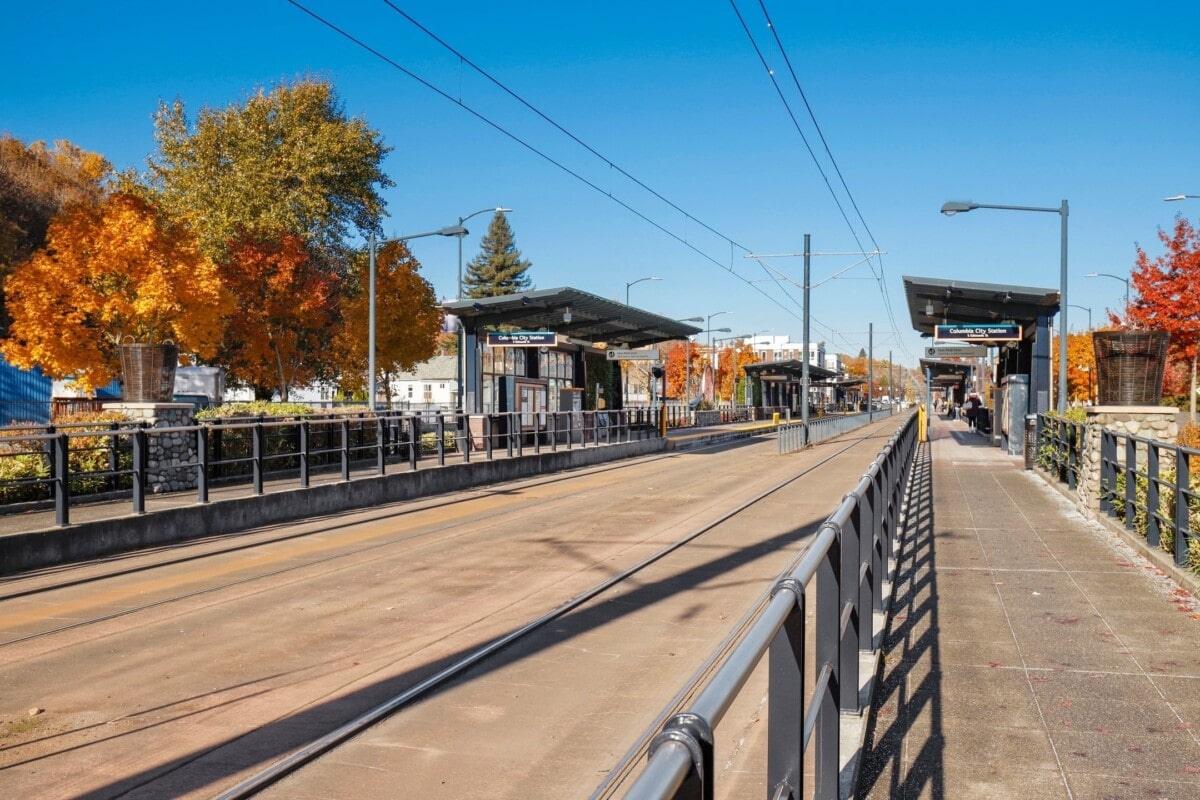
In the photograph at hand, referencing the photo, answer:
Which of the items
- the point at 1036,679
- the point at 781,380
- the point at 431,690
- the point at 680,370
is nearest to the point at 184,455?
the point at 431,690

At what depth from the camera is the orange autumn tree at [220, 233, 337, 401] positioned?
39.7 meters

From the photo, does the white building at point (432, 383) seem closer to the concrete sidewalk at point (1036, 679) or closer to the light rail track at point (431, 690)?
the light rail track at point (431, 690)

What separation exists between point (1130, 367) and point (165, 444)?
16.5 m

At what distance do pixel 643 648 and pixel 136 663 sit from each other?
12.3ft

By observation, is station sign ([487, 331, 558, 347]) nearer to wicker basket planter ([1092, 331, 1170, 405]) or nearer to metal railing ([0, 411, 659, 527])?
metal railing ([0, 411, 659, 527])

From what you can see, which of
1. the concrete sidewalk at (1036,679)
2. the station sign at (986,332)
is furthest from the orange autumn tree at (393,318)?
the concrete sidewalk at (1036,679)

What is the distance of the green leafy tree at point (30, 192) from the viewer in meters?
46.6

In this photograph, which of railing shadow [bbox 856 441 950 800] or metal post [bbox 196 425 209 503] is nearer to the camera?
railing shadow [bbox 856 441 950 800]

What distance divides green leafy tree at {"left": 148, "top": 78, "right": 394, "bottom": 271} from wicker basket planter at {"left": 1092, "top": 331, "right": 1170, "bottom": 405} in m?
33.4

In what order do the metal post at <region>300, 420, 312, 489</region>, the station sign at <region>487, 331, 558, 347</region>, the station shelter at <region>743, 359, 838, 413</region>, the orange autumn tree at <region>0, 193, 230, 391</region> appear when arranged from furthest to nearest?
the station shelter at <region>743, 359, 838, 413</region> < the orange autumn tree at <region>0, 193, 230, 391</region> < the station sign at <region>487, 331, 558, 347</region> < the metal post at <region>300, 420, 312, 489</region>

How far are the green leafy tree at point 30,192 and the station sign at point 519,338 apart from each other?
22628 mm

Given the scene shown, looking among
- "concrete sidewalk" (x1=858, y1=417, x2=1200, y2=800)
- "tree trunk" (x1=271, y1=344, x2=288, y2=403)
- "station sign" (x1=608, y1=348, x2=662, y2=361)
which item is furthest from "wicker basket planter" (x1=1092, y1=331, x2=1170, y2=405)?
"tree trunk" (x1=271, y1=344, x2=288, y2=403)

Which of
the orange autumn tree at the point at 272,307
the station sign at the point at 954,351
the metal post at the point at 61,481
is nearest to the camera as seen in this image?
the metal post at the point at 61,481

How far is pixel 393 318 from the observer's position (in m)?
42.2
